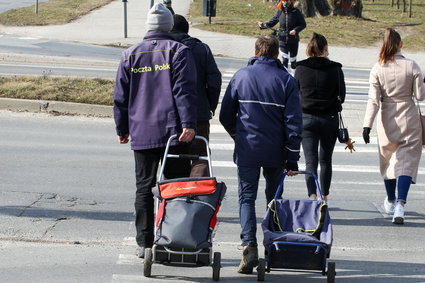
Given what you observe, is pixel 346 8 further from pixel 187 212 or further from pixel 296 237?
pixel 187 212

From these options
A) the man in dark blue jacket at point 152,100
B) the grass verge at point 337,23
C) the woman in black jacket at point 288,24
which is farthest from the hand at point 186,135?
the grass verge at point 337,23

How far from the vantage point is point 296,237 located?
6.17 m

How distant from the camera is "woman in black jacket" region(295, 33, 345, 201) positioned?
8.11 meters

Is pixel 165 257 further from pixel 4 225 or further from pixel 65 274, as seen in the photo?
pixel 4 225

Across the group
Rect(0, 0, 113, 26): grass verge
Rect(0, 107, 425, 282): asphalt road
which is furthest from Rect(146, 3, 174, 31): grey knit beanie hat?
Rect(0, 0, 113, 26): grass verge

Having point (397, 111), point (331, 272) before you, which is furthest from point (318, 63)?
point (331, 272)

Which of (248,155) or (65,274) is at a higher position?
(248,155)

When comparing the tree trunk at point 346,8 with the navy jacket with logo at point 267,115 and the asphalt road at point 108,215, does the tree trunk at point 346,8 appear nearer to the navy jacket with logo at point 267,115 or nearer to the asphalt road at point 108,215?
the asphalt road at point 108,215

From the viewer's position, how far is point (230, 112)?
22.0 feet

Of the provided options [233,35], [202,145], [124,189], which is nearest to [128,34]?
[233,35]

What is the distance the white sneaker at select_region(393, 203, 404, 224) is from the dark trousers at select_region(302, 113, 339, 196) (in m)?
0.76

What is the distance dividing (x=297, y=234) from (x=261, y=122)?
2.99ft

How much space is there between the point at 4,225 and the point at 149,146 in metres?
1.99

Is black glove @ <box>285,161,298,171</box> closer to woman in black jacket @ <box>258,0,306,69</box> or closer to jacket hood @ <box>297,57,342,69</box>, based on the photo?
jacket hood @ <box>297,57,342,69</box>
